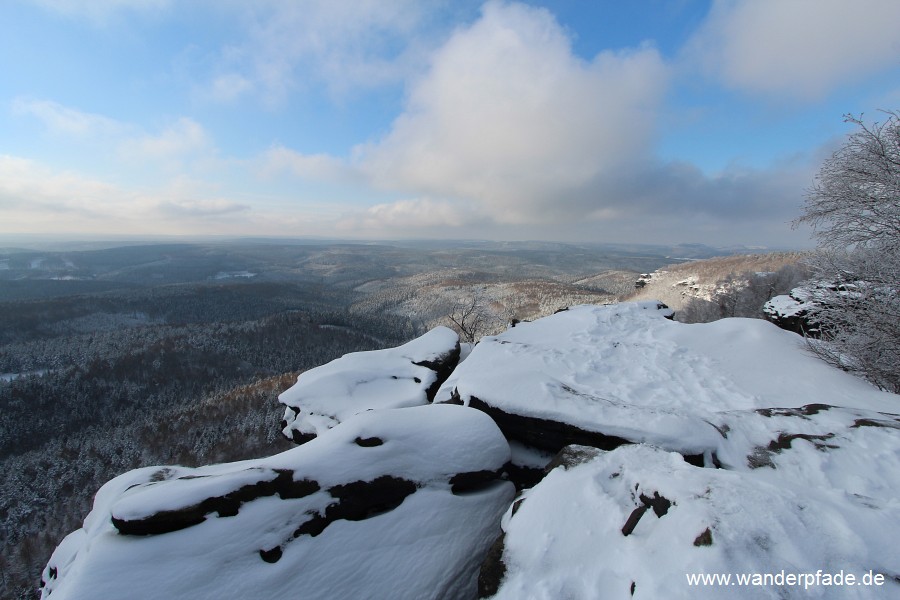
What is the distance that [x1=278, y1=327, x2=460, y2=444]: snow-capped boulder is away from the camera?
14.6 meters

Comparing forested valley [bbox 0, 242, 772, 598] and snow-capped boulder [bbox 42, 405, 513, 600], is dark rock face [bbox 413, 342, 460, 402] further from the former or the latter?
snow-capped boulder [bbox 42, 405, 513, 600]

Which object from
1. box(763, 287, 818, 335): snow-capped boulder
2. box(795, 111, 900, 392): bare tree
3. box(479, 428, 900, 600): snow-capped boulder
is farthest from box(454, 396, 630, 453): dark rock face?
box(763, 287, 818, 335): snow-capped boulder

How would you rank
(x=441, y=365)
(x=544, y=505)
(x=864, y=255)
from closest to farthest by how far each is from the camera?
(x=544, y=505) → (x=864, y=255) → (x=441, y=365)

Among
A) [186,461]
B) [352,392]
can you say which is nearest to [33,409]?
[186,461]

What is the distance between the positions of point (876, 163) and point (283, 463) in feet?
66.5

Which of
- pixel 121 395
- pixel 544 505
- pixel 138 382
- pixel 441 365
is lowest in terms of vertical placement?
pixel 121 395

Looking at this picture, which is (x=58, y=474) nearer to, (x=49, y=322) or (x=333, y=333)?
(x=333, y=333)

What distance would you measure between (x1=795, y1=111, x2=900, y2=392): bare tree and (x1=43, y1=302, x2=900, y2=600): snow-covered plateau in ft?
3.48

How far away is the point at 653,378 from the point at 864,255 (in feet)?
26.8

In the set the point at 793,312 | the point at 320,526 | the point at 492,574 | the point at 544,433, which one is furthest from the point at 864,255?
the point at 320,526

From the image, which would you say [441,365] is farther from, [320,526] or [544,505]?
[544,505]

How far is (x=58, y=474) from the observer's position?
61.7 meters

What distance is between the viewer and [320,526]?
23.3 feet

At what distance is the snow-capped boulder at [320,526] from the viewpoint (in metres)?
6.10
